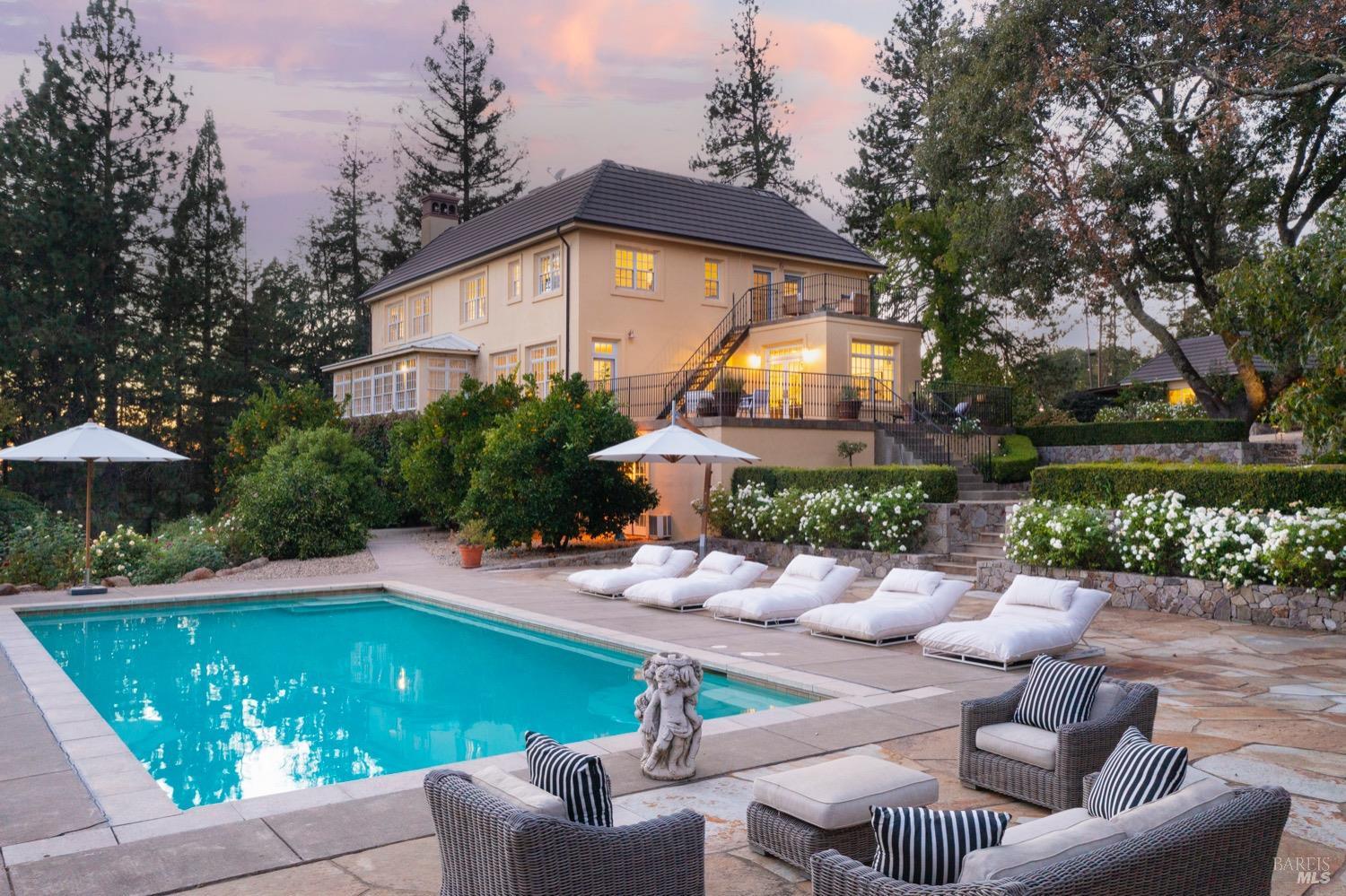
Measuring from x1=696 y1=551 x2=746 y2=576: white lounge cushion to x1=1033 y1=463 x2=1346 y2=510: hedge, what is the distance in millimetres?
5052

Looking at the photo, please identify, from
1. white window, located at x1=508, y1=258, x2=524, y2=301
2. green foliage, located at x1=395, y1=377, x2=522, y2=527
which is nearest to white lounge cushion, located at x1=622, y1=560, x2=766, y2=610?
green foliage, located at x1=395, y1=377, x2=522, y2=527

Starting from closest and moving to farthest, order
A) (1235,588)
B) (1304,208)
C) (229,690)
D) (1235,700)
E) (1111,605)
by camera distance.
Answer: (1235,700)
(229,690)
(1235,588)
(1111,605)
(1304,208)

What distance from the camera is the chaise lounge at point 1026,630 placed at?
8.52 metres

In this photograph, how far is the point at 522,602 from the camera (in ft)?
42.4

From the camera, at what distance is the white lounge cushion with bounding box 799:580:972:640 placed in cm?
977

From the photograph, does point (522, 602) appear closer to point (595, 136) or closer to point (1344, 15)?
point (1344, 15)

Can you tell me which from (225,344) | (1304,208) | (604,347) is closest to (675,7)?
(604,347)

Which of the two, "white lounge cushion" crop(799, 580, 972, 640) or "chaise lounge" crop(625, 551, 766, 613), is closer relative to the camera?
"white lounge cushion" crop(799, 580, 972, 640)

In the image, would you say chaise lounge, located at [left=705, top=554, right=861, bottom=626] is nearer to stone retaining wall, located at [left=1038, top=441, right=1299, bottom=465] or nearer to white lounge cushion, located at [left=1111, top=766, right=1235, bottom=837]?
white lounge cushion, located at [left=1111, top=766, right=1235, bottom=837]

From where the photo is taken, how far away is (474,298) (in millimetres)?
29734

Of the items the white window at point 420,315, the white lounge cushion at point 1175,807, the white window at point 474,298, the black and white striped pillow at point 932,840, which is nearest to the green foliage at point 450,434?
the white window at point 474,298

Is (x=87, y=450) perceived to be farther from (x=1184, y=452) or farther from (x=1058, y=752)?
(x=1184, y=452)

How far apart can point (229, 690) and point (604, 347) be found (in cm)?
1708

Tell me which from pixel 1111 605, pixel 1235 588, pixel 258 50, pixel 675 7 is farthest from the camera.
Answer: pixel 258 50
